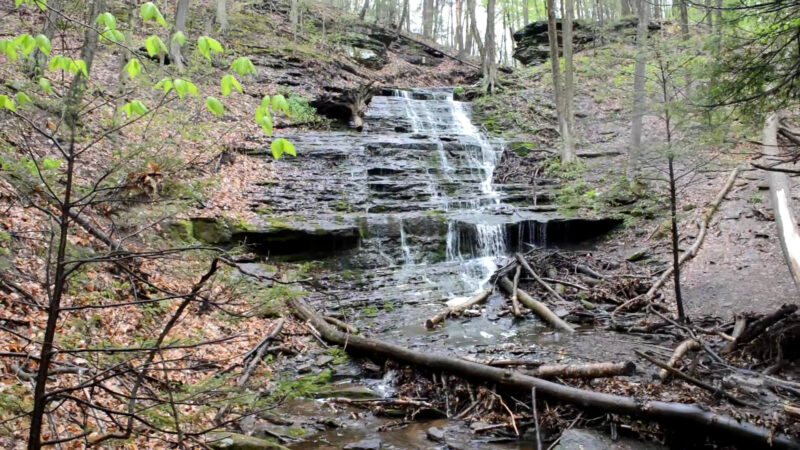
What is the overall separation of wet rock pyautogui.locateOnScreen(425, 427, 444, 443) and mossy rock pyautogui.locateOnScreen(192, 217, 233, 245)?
6404 mm

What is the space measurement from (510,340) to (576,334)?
3.51 ft

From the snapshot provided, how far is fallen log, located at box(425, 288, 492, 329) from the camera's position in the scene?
348 inches

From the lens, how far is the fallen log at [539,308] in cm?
841

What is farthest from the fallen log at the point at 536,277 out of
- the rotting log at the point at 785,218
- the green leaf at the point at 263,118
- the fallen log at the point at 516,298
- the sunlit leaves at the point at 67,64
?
the sunlit leaves at the point at 67,64

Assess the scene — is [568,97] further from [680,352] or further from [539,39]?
[539,39]

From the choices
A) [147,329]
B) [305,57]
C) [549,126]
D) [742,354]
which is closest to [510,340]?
[742,354]

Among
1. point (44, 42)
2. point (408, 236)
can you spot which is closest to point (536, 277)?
point (408, 236)

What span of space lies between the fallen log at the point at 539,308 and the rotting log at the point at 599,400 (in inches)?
118

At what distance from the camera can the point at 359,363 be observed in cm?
722

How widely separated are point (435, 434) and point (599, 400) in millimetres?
1726

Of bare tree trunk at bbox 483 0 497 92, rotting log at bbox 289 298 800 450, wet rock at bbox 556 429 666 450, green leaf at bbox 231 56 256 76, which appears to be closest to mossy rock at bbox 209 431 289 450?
rotting log at bbox 289 298 800 450

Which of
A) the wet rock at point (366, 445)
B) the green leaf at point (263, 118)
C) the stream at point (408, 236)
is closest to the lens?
the green leaf at point (263, 118)

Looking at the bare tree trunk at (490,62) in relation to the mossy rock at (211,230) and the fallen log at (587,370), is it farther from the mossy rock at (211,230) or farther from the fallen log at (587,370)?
the fallen log at (587,370)

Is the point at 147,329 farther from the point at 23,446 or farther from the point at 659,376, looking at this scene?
the point at 659,376
